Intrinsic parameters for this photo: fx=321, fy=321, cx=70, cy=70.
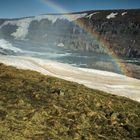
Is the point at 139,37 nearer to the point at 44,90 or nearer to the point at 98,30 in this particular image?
the point at 98,30

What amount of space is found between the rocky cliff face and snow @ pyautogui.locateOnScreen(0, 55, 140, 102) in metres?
50.3

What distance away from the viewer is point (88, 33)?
99500 mm

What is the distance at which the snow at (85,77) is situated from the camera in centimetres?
1926

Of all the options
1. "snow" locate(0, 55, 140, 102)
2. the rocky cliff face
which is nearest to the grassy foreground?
"snow" locate(0, 55, 140, 102)

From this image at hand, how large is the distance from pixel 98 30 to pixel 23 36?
39.7 meters

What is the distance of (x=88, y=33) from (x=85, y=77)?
7724 cm

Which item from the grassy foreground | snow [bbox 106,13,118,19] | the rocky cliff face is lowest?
the grassy foreground

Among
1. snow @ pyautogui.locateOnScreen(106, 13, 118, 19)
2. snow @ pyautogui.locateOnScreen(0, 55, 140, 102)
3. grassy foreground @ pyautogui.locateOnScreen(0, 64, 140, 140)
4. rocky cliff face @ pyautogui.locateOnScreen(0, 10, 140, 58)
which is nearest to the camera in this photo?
grassy foreground @ pyautogui.locateOnScreen(0, 64, 140, 140)

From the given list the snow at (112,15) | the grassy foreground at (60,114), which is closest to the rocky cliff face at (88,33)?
the snow at (112,15)

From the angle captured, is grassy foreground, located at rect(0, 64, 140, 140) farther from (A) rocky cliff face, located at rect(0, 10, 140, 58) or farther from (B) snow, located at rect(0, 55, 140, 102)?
(A) rocky cliff face, located at rect(0, 10, 140, 58)

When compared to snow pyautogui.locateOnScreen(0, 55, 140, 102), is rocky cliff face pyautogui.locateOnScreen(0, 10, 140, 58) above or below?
above

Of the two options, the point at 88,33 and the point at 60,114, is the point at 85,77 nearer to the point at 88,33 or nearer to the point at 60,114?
the point at 60,114

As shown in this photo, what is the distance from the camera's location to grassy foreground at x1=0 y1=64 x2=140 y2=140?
22.5 ft

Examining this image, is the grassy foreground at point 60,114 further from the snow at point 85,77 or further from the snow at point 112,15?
the snow at point 112,15
